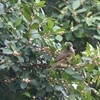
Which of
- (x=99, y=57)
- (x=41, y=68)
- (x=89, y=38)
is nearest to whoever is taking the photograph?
(x=99, y=57)

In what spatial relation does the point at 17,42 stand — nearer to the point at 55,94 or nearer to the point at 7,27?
the point at 7,27

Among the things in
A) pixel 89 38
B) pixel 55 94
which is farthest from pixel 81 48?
pixel 55 94

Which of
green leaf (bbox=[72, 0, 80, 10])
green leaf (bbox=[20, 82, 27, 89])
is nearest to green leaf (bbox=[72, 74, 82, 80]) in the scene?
green leaf (bbox=[20, 82, 27, 89])

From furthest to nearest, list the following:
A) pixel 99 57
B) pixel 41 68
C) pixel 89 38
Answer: pixel 89 38
pixel 41 68
pixel 99 57

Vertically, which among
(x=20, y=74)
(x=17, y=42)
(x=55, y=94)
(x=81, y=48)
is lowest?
(x=81, y=48)

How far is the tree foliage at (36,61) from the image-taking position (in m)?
2.17

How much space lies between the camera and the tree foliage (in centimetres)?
217

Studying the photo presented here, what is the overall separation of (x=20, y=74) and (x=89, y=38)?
1.10m

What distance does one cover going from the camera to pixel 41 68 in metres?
2.30

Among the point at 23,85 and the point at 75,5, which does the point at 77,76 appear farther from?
the point at 75,5

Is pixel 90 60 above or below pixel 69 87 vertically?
above

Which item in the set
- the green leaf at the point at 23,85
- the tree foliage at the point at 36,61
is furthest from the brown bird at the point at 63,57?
the green leaf at the point at 23,85

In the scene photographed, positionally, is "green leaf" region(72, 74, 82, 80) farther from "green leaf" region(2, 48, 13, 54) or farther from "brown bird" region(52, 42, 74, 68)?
"green leaf" region(2, 48, 13, 54)

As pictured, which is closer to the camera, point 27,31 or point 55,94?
point 27,31
